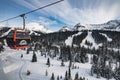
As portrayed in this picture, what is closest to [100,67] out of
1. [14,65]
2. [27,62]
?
[27,62]

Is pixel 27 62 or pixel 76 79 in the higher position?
pixel 27 62

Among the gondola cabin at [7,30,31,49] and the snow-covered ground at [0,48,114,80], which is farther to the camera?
the snow-covered ground at [0,48,114,80]

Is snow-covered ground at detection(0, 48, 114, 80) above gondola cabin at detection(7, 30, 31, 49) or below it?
below

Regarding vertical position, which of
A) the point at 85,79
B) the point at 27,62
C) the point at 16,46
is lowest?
the point at 85,79

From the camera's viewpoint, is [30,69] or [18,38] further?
[30,69]

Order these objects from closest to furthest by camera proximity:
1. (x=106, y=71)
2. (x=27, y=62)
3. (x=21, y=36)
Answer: (x=21, y=36)
(x=106, y=71)
(x=27, y=62)

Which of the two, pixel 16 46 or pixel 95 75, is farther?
pixel 95 75

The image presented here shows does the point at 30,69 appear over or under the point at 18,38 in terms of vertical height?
under

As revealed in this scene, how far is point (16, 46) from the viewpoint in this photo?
1983cm

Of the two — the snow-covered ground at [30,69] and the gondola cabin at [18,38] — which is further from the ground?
the gondola cabin at [18,38]

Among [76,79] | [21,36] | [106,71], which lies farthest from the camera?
[106,71]

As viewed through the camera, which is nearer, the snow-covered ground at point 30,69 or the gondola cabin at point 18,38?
the gondola cabin at point 18,38

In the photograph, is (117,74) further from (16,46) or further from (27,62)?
(16,46)

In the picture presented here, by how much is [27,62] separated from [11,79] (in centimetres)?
2747
